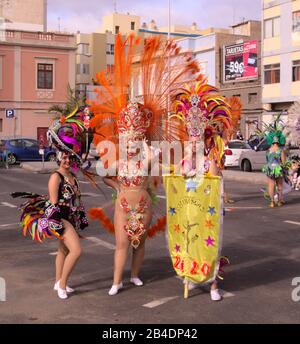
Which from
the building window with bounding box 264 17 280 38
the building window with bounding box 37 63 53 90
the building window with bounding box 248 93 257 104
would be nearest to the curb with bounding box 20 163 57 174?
the building window with bounding box 37 63 53 90

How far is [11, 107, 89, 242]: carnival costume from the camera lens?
5668mm

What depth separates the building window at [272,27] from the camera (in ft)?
122

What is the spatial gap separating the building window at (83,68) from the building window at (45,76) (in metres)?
25.1

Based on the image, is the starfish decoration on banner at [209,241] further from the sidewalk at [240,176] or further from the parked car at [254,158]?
the parked car at [254,158]

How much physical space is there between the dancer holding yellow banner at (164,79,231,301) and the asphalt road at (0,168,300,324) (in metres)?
0.40

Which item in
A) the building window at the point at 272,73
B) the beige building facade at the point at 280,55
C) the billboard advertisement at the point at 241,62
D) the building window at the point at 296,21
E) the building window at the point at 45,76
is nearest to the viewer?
the building window at the point at 296,21

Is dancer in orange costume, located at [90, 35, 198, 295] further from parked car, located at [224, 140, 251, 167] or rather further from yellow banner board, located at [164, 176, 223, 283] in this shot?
parked car, located at [224, 140, 251, 167]

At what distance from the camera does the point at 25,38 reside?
39.3 metres

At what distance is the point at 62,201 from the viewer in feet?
18.7

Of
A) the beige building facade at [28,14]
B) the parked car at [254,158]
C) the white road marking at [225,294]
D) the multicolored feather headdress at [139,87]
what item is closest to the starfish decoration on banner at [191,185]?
the multicolored feather headdress at [139,87]

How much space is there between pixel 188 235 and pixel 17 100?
3549 cm

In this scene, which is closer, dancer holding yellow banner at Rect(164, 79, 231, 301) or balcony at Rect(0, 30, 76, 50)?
dancer holding yellow banner at Rect(164, 79, 231, 301)
